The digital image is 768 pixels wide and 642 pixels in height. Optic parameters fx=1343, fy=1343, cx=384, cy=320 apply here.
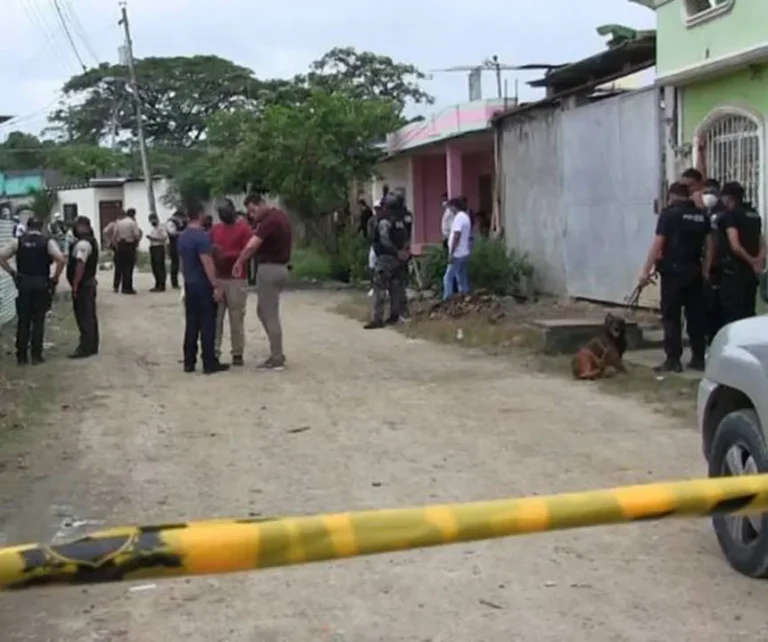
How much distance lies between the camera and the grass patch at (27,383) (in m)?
10.6

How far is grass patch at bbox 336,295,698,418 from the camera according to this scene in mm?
11086

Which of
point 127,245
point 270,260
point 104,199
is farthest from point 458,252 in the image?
point 104,199

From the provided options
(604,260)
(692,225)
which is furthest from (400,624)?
(604,260)

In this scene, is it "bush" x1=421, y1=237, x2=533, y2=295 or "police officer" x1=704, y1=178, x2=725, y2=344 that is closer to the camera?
"police officer" x1=704, y1=178, x2=725, y2=344

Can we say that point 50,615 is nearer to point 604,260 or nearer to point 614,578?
point 614,578

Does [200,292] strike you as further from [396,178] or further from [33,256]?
[396,178]

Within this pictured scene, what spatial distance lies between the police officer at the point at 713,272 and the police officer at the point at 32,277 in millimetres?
6664

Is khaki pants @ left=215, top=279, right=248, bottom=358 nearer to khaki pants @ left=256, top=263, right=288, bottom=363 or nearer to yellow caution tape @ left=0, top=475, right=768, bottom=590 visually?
khaki pants @ left=256, top=263, right=288, bottom=363

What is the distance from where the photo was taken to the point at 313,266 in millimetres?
27906

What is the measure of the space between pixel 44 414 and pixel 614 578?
651 centimetres

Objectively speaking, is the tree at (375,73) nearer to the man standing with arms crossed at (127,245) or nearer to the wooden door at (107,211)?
the wooden door at (107,211)

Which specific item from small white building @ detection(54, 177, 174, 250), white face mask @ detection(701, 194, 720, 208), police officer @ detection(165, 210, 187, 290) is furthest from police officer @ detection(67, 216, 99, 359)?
small white building @ detection(54, 177, 174, 250)

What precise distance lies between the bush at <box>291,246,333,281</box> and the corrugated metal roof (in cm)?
879

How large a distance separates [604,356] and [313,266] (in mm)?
16089
